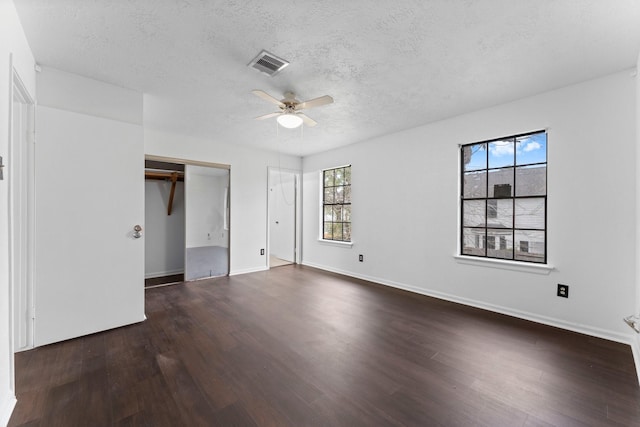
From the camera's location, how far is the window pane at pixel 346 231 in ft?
16.9

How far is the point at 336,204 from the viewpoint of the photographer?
17.9 ft

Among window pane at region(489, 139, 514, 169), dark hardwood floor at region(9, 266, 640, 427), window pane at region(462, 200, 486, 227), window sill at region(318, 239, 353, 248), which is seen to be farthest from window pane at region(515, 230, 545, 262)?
window sill at region(318, 239, 353, 248)

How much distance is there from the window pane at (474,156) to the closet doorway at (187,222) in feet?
13.0

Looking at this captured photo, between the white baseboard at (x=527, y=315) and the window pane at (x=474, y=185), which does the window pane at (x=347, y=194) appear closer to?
the white baseboard at (x=527, y=315)

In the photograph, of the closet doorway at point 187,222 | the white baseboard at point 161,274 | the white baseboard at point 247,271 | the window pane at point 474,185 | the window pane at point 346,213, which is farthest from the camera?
the window pane at point 346,213

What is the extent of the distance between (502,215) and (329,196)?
124 inches

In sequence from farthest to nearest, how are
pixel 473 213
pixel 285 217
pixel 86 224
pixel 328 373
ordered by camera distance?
1. pixel 285 217
2. pixel 473 213
3. pixel 86 224
4. pixel 328 373

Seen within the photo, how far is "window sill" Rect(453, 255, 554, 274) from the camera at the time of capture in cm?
283

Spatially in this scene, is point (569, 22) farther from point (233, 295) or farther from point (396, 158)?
point (233, 295)

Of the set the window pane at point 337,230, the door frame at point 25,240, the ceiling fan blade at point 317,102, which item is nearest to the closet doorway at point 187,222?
the window pane at point 337,230

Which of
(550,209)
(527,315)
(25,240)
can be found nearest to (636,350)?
(527,315)

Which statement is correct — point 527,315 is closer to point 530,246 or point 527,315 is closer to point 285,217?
point 530,246

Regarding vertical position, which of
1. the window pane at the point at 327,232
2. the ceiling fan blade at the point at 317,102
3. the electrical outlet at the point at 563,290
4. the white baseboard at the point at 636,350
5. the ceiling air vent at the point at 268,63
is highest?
the ceiling air vent at the point at 268,63

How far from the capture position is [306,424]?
148 cm
